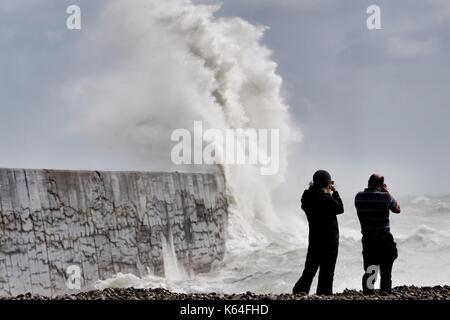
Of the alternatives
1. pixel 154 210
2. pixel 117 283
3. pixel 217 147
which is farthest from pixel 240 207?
pixel 117 283

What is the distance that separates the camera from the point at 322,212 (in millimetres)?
8148

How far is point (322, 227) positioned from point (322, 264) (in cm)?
37

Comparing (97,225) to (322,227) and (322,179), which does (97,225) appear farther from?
(322,179)

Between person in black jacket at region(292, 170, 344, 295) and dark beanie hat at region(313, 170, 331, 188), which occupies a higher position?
dark beanie hat at region(313, 170, 331, 188)

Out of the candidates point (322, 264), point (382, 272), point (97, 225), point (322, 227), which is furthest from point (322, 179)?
point (97, 225)

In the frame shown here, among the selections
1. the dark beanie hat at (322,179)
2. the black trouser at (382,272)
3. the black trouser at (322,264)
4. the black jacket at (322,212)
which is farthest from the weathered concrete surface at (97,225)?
the black trouser at (382,272)

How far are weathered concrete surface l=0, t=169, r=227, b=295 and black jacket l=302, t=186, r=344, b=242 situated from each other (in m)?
4.38

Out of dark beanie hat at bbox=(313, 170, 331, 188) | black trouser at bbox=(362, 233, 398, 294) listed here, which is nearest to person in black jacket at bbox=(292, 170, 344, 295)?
dark beanie hat at bbox=(313, 170, 331, 188)

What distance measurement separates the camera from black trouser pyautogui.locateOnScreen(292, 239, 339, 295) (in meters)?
8.27

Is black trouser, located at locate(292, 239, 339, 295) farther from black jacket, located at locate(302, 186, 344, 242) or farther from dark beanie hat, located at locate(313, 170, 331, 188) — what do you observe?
dark beanie hat, located at locate(313, 170, 331, 188)

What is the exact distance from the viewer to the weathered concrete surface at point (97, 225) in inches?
437

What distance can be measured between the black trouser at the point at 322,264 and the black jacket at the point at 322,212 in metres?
0.06

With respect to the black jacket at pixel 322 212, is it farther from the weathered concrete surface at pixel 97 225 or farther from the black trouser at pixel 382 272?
the weathered concrete surface at pixel 97 225
